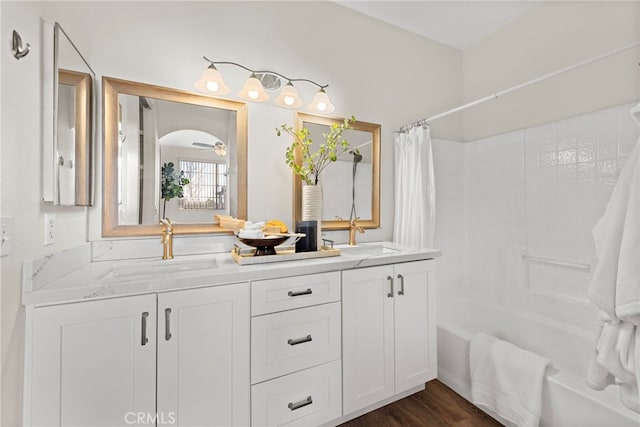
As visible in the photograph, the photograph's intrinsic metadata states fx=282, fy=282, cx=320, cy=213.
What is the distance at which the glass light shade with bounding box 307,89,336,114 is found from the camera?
1.97m

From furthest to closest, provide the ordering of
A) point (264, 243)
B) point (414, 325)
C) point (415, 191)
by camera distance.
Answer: point (415, 191) < point (414, 325) < point (264, 243)

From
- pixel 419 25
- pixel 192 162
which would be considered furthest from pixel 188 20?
pixel 419 25

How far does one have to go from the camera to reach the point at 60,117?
1.15 meters

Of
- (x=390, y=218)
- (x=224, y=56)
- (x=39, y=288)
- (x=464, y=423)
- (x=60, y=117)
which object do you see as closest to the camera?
(x=39, y=288)

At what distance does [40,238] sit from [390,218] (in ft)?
6.87

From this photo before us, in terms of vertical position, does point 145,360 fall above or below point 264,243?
below

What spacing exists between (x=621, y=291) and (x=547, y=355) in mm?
1312

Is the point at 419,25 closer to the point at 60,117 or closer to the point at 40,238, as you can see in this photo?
the point at 60,117

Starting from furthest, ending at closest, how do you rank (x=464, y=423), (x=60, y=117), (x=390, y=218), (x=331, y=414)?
1. (x=390, y=218)
2. (x=464, y=423)
3. (x=331, y=414)
4. (x=60, y=117)

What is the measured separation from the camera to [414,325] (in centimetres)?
172

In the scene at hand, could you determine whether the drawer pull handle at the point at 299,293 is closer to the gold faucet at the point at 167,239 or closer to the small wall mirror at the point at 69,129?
the gold faucet at the point at 167,239

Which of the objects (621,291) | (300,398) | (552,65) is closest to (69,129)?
(300,398)

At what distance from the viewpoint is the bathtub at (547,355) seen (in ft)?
4.06

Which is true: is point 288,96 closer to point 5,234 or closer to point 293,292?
point 293,292
